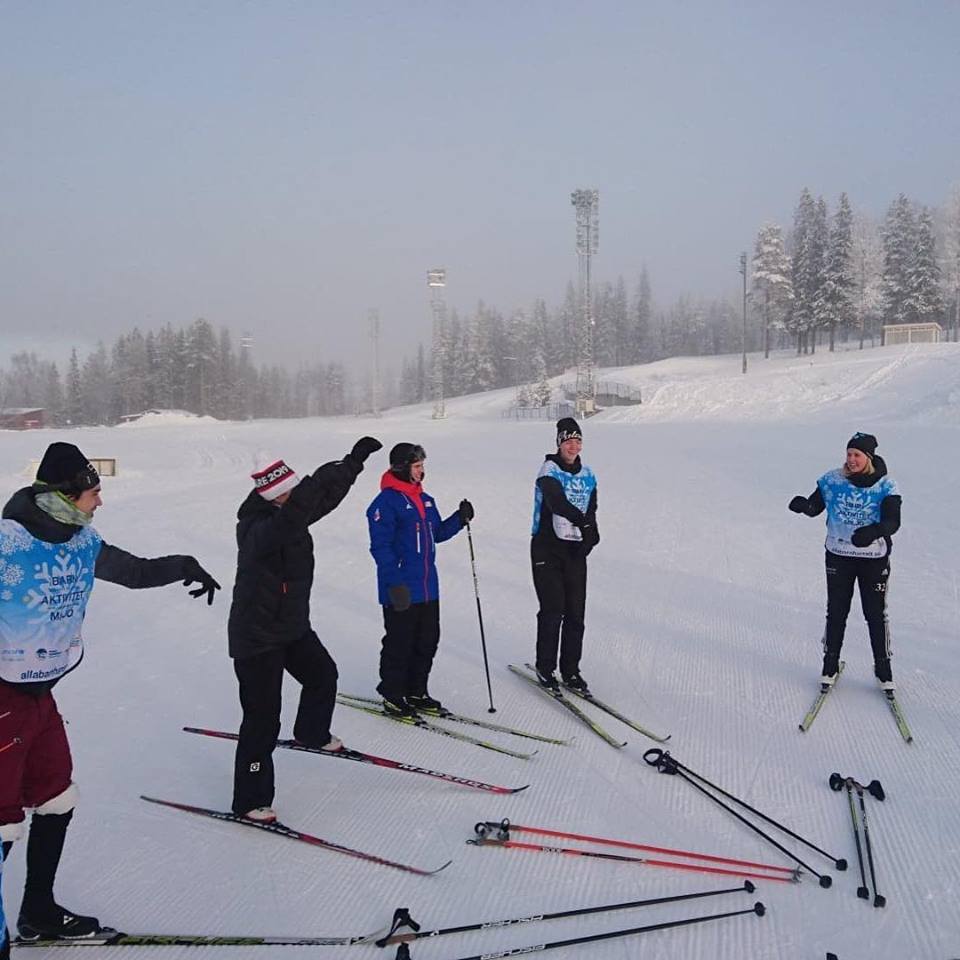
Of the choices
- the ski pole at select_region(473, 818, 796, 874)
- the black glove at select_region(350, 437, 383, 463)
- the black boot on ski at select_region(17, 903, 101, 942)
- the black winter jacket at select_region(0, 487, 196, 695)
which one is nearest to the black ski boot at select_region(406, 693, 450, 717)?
the ski pole at select_region(473, 818, 796, 874)

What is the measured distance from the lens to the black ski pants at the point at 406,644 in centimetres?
528

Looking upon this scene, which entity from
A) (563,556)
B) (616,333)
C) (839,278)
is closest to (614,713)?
(563,556)

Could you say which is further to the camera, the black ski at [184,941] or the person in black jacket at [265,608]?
the person in black jacket at [265,608]

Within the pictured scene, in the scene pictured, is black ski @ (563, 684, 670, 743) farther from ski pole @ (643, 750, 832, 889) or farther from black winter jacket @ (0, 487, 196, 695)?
black winter jacket @ (0, 487, 196, 695)

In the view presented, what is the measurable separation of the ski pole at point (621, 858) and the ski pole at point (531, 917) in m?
0.09

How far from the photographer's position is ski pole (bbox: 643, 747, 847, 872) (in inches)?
139

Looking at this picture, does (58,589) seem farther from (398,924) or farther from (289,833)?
(398,924)

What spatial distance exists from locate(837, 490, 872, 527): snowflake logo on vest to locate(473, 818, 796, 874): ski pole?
9.63 feet

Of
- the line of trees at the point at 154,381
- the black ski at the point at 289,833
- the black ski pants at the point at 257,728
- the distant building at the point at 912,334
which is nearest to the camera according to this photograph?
the black ski at the point at 289,833

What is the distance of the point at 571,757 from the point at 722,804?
1.02m

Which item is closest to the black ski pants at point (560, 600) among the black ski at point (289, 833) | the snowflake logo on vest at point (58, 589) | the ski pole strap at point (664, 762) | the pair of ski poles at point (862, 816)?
the ski pole strap at point (664, 762)

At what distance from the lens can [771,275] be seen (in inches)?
2344

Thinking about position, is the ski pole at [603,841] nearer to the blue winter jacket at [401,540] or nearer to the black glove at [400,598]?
the black glove at [400,598]

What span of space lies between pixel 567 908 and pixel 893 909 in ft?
4.52
